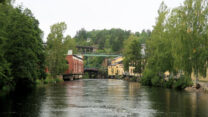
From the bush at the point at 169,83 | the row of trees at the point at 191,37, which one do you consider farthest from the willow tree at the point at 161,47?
the row of trees at the point at 191,37

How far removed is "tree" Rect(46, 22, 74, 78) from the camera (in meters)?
64.9

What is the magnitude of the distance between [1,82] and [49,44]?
39.2 meters

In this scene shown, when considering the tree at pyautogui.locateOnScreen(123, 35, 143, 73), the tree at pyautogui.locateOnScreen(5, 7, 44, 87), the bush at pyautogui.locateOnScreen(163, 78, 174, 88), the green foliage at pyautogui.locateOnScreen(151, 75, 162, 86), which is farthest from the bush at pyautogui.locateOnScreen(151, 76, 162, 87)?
the tree at pyautogui.locateOnScreen(5, 7, 44, 87)

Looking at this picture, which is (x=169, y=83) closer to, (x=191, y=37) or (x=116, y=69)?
(x=191, y=37)

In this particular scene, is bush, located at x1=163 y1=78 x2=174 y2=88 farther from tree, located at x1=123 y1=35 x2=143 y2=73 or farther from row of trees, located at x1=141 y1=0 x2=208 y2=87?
tree, located at x1=123 y1=35 x2=143 y2=73

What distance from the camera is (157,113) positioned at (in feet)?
57.8

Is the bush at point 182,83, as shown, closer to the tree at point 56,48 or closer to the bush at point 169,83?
the bush at point 169,83

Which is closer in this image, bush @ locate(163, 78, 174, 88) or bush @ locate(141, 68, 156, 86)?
bush @ locate(163, 78, 174, 88)

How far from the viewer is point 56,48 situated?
67.1m

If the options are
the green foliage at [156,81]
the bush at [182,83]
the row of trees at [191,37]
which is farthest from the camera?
the green foliage at [156,81]

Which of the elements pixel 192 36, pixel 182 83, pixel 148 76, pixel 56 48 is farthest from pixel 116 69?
pixel 192 36

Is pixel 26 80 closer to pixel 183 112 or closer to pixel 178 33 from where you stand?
pixel 178 33

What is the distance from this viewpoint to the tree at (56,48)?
64.9 m

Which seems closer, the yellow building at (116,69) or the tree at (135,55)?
the tree at (135,55)
